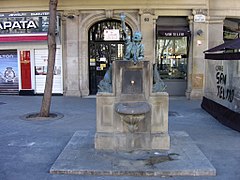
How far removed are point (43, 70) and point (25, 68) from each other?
96 cm

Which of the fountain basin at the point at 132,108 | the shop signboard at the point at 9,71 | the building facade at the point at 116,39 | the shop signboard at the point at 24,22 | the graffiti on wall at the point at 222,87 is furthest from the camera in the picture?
the shop signboard at the point at 9,71

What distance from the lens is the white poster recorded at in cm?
1494

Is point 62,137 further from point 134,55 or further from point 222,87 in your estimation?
point 222,87

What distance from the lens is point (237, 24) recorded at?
1661cm

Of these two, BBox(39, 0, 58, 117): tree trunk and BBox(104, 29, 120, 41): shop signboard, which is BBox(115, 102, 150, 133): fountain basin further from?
BBox(104, 29, 120, 41): shop signboard

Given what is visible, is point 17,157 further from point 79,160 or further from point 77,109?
point 77,109

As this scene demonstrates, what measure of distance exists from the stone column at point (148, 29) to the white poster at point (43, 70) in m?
4.28

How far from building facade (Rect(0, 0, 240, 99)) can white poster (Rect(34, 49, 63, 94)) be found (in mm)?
49

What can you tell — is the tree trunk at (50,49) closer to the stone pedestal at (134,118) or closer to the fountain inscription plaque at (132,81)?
the stone pedestal at (134,118)

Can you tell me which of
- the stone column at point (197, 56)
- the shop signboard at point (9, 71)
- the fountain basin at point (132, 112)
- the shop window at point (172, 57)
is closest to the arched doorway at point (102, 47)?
the shop window at point (172, 57)

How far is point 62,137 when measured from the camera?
7.36 metres

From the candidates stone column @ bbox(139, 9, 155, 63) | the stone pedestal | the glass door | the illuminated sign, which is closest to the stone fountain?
the stone pedestal

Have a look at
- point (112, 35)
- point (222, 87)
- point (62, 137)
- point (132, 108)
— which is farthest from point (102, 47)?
point (132, 108)

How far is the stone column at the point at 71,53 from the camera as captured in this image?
1435 cm
